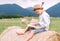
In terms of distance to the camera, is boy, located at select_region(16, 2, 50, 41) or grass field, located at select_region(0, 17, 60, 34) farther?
grass field, located at select_region(0, 17, 60, 34)

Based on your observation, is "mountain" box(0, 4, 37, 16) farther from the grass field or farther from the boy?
the boy

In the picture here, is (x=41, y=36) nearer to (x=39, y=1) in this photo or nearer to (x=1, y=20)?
(x=39, y=1)

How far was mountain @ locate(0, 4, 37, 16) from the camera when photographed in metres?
4.71

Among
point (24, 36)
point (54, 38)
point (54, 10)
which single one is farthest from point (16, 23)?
point (54, 38)

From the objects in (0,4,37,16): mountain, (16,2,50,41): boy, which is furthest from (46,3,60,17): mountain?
(16,2,50,41): boy

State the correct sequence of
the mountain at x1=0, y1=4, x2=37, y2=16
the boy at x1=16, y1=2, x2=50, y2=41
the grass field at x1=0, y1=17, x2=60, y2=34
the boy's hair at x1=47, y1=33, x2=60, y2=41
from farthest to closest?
the mountain at x1=0, y1=4, x2=37, y2=16
the grass field at x1=0, y1=17, x2=60, y2=34
the boy at x1=16, y1=2, x2=50, y2=41
the boy's hair at x1=47, y1=33, x2=60, y2=41

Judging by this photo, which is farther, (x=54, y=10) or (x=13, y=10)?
(x=13, y=10)

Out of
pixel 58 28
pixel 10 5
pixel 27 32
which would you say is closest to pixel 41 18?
pixel 27 32

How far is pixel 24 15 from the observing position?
Answer: 4.70m

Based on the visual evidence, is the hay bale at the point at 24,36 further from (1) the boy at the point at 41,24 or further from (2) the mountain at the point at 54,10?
(2) the mountain at the point at 54,10

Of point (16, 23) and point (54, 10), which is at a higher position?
point (54, 10)

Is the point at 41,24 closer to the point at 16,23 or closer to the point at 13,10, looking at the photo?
the point at 16,23

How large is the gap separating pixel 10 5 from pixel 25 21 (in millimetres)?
375

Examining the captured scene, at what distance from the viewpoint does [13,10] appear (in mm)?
4766
